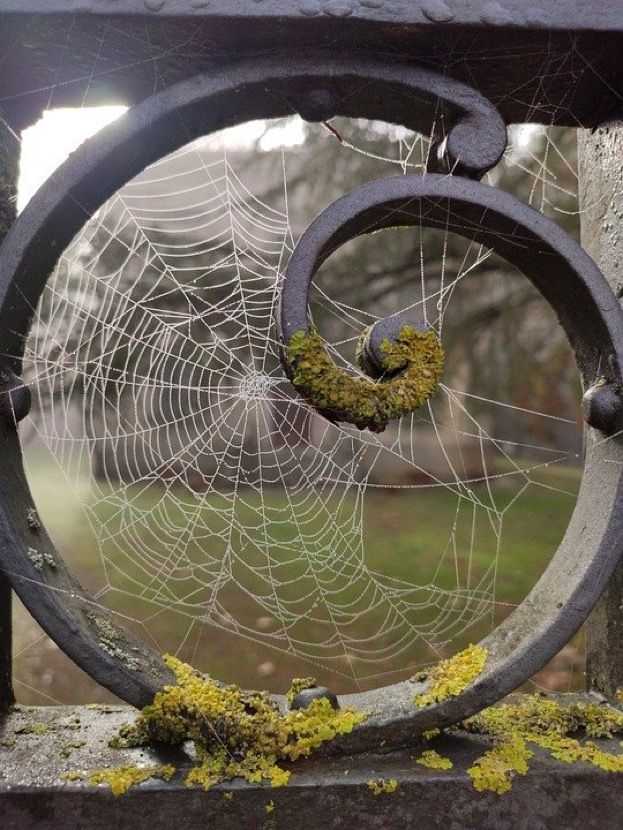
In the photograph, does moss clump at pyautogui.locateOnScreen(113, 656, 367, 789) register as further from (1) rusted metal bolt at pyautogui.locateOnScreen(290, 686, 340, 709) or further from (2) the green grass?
(2) the green grass

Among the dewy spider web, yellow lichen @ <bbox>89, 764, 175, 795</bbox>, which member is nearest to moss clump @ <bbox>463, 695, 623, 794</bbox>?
yellow lichen @ <bbox>89, 764, 175, 795</bbox>

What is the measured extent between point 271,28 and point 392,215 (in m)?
0.33

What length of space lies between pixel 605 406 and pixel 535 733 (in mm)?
540

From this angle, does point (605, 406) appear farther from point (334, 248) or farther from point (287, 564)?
point (287, 564)

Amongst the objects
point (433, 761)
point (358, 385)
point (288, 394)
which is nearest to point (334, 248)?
point (358, 385)

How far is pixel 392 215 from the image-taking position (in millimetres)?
1105

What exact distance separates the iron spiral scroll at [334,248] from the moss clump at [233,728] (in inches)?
1.3

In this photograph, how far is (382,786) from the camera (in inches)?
38.4

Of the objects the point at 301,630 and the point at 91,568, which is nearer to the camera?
the point at 301,630

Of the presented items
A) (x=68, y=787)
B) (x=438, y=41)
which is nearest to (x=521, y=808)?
(x=68, y=787)

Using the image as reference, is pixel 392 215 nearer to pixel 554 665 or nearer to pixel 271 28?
pixel 271 28

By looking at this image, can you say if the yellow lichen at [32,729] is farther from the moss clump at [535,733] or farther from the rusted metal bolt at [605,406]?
the rusted metal bolt at [605,406]

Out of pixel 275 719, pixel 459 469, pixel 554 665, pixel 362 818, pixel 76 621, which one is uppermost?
pixel 459 469

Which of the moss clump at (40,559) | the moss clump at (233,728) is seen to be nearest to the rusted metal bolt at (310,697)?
the moss clump at (233,728)
